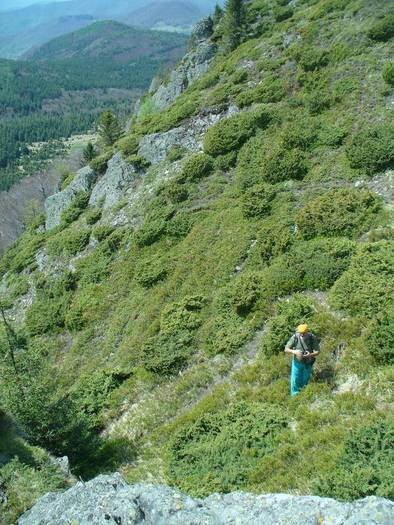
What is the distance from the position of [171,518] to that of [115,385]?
40.3 feet

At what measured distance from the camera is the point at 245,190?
28156 mm

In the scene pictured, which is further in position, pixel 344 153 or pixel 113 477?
pixel 344 153

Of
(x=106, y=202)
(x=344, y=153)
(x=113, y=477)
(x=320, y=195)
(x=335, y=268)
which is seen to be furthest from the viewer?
(x=106, y=202)

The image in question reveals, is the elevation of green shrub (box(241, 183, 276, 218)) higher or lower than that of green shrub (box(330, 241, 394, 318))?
higher

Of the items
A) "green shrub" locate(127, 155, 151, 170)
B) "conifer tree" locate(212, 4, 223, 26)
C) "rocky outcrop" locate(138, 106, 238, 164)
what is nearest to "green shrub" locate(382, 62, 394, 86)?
"rocky outcrop" locate(138, 106, 238, 164)

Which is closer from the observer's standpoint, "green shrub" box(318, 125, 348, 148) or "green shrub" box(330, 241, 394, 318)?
"green shrub" box(330, 241, 394, 318)

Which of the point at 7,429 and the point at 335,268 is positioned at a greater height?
the point at 7,429

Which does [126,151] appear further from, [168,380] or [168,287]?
[168,380]

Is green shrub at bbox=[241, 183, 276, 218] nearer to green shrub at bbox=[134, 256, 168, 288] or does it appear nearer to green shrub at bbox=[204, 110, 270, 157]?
green shrub at bbox=[134, 256, 168, 288]

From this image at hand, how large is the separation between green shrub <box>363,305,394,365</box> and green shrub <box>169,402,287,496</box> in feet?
10.7

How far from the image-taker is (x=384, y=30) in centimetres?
3244

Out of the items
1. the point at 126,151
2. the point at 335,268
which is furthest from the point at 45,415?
the point at 126,151

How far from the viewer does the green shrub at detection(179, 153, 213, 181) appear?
1267 inches

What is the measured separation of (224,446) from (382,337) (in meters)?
5.45
